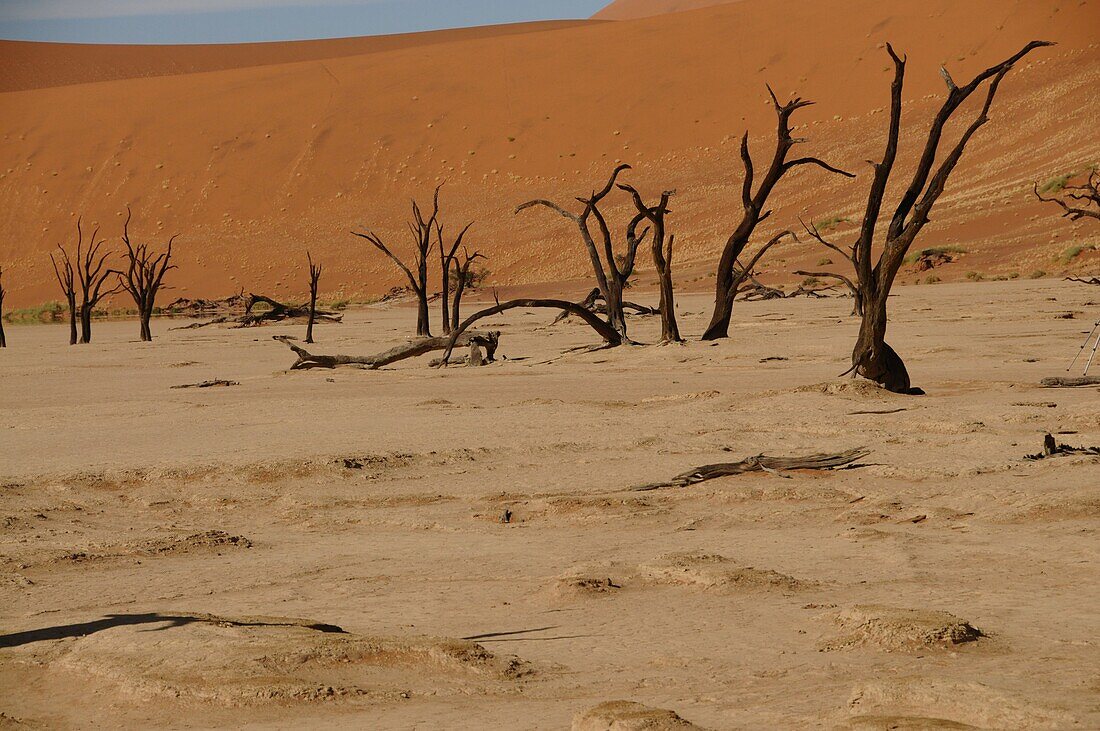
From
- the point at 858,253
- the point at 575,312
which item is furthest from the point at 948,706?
the point at 575,312

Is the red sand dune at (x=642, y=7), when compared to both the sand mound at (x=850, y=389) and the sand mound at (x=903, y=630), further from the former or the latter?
the sand mound at (x=903, y=630)

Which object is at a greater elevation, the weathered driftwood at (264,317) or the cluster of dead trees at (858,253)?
the cluster of dead trees at (858,253)

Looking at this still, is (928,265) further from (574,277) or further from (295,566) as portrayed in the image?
(295,566)

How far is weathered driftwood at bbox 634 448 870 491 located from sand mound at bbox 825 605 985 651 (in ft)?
10.7

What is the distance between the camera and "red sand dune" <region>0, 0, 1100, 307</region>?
48844 mm

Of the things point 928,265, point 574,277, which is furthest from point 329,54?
point 928,265

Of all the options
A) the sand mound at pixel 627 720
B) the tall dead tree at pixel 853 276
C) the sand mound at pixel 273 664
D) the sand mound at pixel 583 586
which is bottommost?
the sand mound at pixel 583 586

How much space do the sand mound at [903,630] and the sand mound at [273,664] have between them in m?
1.24

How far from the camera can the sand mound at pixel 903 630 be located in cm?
467

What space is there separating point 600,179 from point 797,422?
48899mm

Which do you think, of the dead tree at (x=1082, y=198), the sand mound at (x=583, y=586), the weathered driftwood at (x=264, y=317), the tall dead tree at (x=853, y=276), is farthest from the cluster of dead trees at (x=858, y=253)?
the weathered driftwood at (x=264, y=317)

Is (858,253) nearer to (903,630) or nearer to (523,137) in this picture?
(903,630)

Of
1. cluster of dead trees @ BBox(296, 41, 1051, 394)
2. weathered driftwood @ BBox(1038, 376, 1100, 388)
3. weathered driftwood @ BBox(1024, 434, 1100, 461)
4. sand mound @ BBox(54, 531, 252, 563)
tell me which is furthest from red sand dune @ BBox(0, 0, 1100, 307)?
sand mound @ BBox(54, 531, 252, 563)

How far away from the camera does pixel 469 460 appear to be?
9.74 meters
